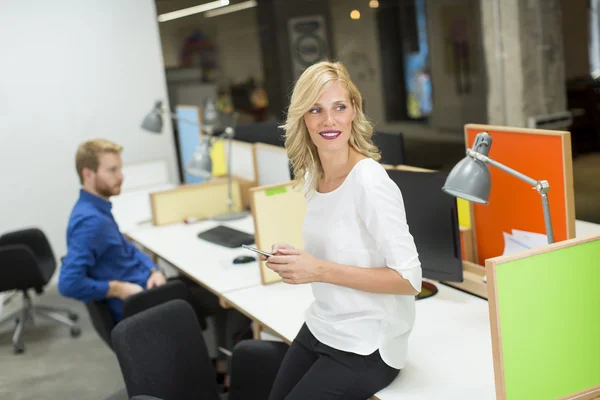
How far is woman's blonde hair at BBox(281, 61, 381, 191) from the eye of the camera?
6.11ft

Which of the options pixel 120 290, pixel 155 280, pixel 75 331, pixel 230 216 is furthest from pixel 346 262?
pixel 75 331

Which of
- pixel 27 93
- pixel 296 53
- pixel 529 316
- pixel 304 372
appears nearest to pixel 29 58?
pixel 27 93

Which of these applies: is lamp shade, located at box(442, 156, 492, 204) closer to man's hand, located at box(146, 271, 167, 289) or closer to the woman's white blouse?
the woman's white blouse

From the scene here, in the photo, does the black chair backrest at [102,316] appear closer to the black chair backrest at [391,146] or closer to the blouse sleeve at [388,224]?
the black chair backrest at [391,146]

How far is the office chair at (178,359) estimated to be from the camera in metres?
2.07

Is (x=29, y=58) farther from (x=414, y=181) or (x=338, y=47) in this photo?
(x=414, y=181)

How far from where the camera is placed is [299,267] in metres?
1.77

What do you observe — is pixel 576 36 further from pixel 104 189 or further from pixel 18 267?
pixel 18 267

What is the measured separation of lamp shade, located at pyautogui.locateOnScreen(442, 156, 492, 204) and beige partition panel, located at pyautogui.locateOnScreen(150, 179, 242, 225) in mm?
2574

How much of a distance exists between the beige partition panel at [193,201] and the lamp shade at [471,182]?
2.57 m

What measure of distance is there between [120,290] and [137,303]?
26 centimetres

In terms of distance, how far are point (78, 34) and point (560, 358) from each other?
15.5 feet

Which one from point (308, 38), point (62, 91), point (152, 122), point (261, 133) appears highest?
point (308, 38)

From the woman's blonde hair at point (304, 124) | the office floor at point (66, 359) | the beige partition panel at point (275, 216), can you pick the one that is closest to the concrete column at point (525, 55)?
the office floor at point (66, 359)
